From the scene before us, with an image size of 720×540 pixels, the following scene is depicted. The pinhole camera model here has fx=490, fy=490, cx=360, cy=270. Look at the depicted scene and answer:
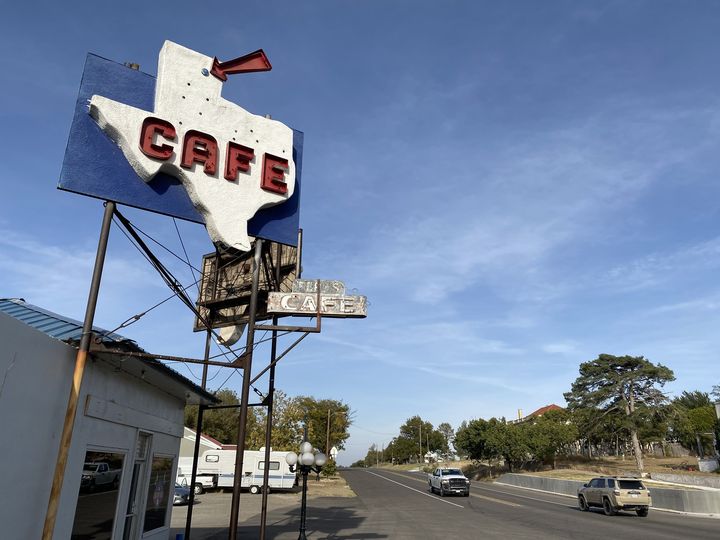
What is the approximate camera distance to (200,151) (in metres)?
10.4

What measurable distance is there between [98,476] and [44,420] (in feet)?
8.38

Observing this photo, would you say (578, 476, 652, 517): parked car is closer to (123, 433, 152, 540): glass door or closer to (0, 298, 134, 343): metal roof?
(123, 433, 152, 540): glass door

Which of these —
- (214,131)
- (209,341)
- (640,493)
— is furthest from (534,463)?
(214,131)

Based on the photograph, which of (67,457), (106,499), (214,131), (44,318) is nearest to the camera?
(67,457)

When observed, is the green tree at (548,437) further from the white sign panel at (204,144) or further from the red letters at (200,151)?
the red letters at (200,151)

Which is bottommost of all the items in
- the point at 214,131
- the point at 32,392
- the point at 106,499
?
the point at 106,499

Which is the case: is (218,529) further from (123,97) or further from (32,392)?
(123,97)

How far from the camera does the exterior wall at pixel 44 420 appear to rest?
639 cm

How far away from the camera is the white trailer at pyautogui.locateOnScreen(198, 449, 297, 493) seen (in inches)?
1425

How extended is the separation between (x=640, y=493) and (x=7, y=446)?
85.3 feet

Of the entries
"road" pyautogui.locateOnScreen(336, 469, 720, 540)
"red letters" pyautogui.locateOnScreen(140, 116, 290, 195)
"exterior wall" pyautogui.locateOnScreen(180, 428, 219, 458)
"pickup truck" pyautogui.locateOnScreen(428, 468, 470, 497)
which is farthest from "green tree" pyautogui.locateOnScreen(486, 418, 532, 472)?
"red letters" pyautogui.locateOnScreen(140, 116, 290, 195)

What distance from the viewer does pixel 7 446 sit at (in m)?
6.38

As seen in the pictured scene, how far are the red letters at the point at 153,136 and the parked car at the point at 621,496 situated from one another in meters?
24.8

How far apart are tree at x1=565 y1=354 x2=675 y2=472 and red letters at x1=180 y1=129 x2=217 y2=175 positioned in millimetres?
58323
